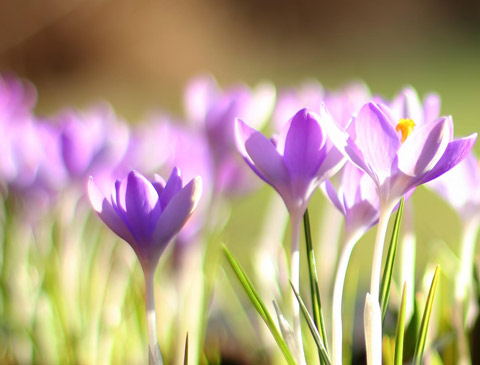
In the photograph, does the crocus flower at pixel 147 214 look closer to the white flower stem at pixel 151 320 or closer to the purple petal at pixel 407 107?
the white flower stem at pixel 151 320

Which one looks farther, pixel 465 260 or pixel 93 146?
pixel 93 146

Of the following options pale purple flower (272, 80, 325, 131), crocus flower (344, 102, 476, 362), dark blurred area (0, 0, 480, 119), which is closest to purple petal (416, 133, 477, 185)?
crocus flower (344, 102, 476, 362)

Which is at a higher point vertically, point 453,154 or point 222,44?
point 222,44

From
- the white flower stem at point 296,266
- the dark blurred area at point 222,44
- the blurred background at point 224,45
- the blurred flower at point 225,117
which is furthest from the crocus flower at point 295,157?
the dark blurred area at point 222,44

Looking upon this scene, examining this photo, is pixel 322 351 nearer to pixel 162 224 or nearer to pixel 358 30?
pixel 162 224

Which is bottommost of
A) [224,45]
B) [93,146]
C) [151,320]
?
[151,320]

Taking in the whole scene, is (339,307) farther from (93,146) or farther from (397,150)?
(93,146)

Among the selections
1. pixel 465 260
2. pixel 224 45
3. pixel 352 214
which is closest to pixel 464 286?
pixel 465 260
